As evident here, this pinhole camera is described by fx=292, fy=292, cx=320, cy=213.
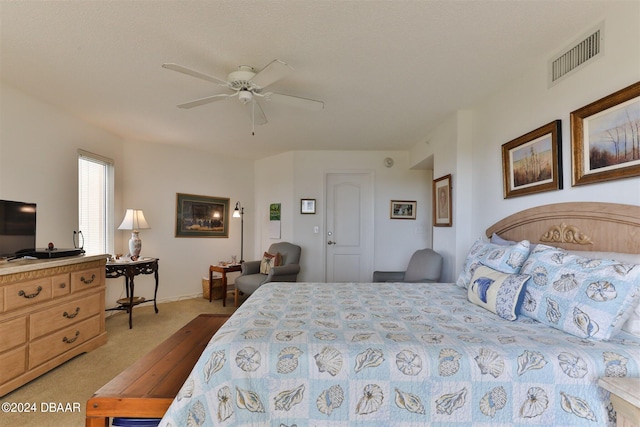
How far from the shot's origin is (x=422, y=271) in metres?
3.29

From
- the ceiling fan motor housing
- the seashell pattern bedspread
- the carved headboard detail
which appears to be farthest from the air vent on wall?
the ceiling fan motor housing

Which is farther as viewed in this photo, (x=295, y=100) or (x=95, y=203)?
(x=95, y=203)

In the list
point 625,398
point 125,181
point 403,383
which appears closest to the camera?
point 625,398

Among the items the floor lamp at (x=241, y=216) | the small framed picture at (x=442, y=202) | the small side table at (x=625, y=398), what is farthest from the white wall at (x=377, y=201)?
the small side table at (x=625, y=398)

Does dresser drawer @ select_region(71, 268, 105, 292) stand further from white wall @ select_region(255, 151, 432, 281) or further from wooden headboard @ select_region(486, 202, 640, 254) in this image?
wooden headboard @ select_region(486, 202, 640, 254)

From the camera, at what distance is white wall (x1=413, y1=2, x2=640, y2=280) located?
60.4 inches

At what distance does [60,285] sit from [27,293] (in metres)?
0.27

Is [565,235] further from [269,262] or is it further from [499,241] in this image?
[269,262]

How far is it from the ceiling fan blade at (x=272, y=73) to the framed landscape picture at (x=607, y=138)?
5.77ft

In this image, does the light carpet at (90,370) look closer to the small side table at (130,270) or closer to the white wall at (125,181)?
the small side table at (130,270)

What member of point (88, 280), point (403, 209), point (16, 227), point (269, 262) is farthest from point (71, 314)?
point (403, 209)

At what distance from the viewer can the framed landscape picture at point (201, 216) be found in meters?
4.55

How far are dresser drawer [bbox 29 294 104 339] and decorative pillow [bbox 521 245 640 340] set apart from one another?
3.25 meters

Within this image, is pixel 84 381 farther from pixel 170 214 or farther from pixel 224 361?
pixel 170 214
